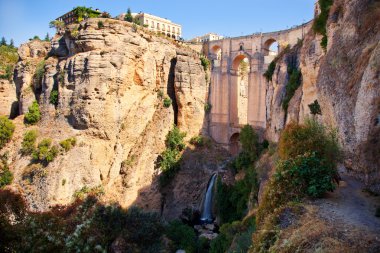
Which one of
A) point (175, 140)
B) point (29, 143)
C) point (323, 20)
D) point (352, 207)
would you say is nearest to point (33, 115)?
point (29, 143)

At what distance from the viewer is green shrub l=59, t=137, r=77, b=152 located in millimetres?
22141

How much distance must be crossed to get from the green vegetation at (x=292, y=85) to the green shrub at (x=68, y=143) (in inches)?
512

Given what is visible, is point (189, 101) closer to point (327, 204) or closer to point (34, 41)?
point (34, 41)

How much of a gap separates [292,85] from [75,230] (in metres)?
13.2

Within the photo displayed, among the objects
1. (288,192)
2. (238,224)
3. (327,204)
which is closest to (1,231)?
(288,192)

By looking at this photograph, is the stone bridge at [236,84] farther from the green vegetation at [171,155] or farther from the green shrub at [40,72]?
the green shrub at [40,72]

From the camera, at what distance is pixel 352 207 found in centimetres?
752

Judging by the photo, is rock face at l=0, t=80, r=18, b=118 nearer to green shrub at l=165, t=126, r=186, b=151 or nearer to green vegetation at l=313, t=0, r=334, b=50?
green shrub at l=165, t=126, r=186, b=151

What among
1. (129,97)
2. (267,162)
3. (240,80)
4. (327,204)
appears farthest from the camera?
(240,80)

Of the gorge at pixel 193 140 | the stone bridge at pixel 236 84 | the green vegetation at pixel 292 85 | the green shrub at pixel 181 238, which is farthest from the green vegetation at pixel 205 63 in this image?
the green shrub at pixel 181 238

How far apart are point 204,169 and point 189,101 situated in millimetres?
5453

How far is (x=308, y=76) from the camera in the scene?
15641 millimetres

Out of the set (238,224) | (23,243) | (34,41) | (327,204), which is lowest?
(238,224)

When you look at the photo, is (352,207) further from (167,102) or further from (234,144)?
(234,144)
